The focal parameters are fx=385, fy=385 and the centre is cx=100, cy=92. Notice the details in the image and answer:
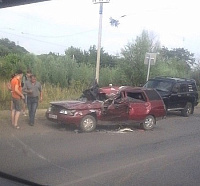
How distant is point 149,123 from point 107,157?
2.87 m

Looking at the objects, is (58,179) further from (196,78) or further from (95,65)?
(95,65)

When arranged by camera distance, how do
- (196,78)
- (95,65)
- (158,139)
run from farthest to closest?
1. (95,65)
2. (158,139)
3. (196,78)

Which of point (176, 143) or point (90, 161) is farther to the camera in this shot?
point (90, 161)

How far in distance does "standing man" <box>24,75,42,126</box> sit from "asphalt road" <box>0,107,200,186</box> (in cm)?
138

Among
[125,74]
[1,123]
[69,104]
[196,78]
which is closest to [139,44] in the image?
[125,74]

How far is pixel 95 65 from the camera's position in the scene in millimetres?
7055

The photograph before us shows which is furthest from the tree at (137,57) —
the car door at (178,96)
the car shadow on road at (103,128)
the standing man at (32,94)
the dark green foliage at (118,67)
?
the standing man at (32,94)

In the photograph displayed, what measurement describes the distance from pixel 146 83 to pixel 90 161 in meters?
1.63

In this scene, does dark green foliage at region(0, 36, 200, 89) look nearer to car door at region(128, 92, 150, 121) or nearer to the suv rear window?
the suv rear window

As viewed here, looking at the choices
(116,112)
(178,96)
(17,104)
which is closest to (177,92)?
(178,96)

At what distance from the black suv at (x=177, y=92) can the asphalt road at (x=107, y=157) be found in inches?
7.1

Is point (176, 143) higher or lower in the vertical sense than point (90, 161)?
higher

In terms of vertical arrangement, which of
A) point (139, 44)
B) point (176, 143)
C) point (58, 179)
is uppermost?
point (139, 44)

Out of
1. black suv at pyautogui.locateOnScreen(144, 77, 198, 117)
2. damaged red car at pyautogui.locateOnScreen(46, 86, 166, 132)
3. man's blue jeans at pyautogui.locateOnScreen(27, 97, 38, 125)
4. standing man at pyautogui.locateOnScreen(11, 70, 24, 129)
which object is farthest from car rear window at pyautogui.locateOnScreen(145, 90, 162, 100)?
standing man at pyautogui.locateOnScreen(11, 70, 24, 129)
